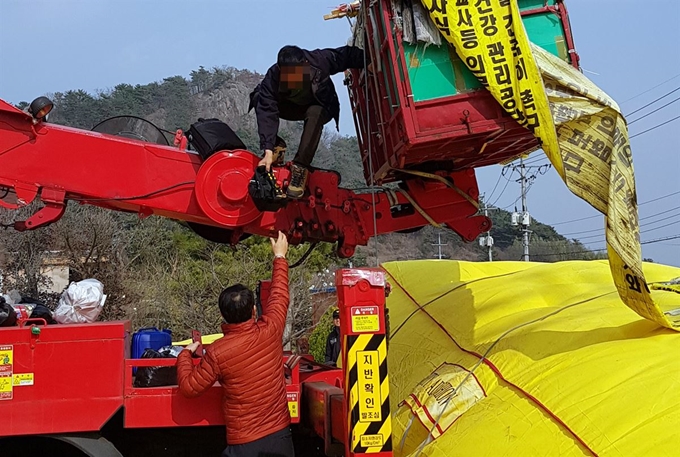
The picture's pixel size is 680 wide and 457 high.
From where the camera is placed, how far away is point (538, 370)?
3588 millimetres

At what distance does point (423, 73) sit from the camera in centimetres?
385

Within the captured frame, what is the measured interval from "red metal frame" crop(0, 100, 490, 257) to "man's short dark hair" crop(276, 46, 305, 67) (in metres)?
0.62

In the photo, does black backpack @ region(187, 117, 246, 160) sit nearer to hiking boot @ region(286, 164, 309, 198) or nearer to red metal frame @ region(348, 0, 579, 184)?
hiking boot @ region(286, 164, 309, 198)

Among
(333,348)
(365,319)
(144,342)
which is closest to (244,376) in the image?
(365,319)

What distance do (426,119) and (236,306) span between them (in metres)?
1.48

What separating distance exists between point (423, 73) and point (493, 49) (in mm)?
408

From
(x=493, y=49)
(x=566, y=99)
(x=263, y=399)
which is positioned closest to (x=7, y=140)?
(x=263, y=399)

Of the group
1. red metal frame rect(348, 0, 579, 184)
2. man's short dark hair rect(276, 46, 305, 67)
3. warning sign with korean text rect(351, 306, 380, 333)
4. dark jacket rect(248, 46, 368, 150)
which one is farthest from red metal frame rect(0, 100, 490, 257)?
warning sign with korean text rect(351, 306, 380, 333)

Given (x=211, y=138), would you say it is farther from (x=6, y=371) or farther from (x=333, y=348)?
(x=333, y=348)

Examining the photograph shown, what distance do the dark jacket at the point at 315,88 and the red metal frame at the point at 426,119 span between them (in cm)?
19

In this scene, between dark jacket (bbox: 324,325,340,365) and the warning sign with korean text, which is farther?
dark jacket (bbox: 324,325,340,365)

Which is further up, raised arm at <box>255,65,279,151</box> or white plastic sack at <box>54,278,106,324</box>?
raised arm at <box>255,65,279,151</box>

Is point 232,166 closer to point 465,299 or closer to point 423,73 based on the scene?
point 423,73

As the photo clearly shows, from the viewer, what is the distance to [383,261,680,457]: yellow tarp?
297 cm
